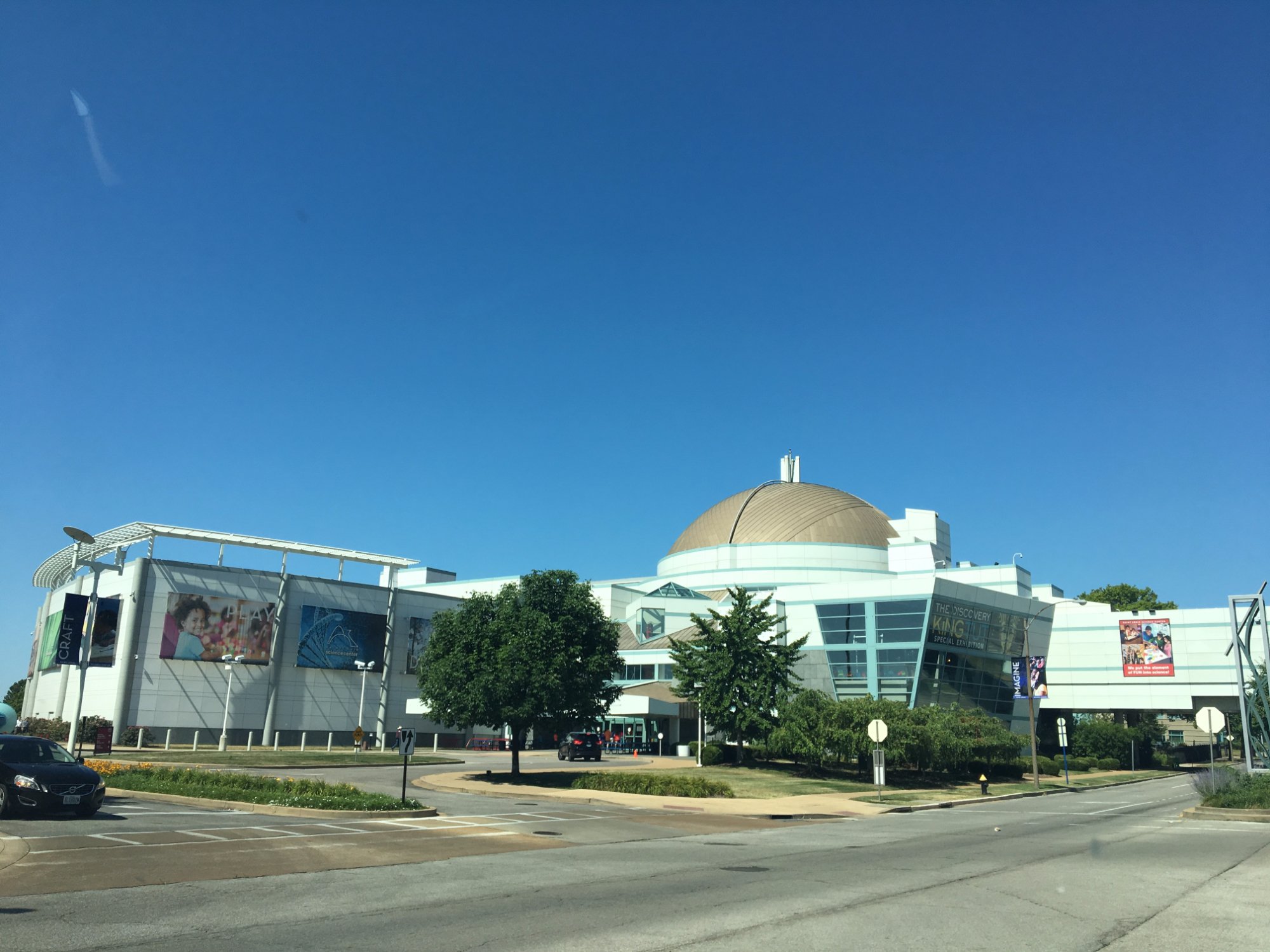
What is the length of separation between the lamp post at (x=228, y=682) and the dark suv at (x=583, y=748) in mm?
21356

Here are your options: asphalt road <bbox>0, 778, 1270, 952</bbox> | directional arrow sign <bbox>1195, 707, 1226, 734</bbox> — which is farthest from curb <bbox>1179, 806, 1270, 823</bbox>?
asphalt road <bbox>0, 778, 1270, 952</bbox>

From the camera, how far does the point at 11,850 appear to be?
46.7 feet

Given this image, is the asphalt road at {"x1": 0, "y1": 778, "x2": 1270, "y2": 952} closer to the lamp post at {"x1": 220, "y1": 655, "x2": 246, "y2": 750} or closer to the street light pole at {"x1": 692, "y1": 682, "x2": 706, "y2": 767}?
the street light pole at {"x1": 692, "y1": 682, "x2": 706, "y2": 767}

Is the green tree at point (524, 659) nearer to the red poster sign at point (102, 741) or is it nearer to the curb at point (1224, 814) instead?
the red poster sign at point (102, 741)

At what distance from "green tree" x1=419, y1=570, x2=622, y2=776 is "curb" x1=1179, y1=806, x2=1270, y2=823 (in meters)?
21.2

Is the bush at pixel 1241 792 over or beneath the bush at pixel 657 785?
over

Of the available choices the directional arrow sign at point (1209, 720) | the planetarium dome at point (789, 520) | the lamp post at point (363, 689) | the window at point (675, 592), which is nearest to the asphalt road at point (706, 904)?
the directional arrow sign at point (1209, 720)

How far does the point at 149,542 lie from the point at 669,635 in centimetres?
3979

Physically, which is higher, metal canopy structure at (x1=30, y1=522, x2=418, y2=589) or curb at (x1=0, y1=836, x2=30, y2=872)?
metal canopy structure at (x1=30, y1=522, x2=418, y2=589)

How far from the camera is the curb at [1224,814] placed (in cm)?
2642

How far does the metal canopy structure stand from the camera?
62.1m

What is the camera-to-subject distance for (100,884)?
39.5ft

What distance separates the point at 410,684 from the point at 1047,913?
67.0 metres

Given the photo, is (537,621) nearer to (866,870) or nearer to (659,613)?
(866,870)
